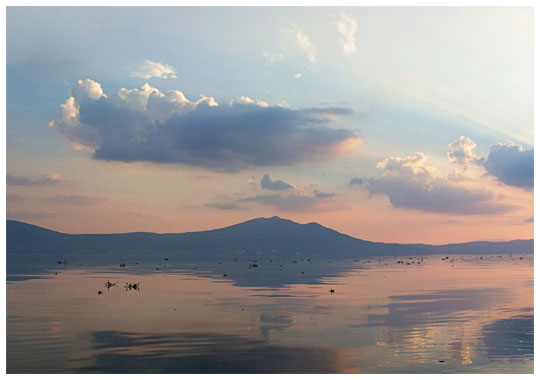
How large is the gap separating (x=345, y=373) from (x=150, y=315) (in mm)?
13158

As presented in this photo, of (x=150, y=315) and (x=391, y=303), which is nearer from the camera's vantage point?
(x=150, y=315)

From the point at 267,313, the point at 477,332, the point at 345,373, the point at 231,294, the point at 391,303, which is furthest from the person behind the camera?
the point at 231,294

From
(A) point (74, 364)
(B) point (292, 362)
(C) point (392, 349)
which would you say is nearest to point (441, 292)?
(C) point (392, 349)

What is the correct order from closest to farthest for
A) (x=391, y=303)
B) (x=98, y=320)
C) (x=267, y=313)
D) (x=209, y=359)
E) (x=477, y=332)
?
(x=209, y=359), (x=477, y=332), (x=98, y=320), (x=267, y=313), (x=391, y=303)

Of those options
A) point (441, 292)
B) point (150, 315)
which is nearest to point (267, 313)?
point (150, 315)

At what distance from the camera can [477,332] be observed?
2284 centimetres

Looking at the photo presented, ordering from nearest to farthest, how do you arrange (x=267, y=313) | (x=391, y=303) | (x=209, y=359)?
(x=209, y=359) → (x=267, y=313) → (x=391, y=303)

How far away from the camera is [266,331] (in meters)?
22.7

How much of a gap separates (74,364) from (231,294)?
19.4m

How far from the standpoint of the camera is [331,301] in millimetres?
33031

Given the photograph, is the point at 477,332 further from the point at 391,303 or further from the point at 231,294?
the point at 231,294

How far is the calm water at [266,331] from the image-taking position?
57.8 ft

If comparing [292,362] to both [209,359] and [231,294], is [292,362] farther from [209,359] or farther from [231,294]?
[231,294]

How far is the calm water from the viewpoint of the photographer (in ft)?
57.8
